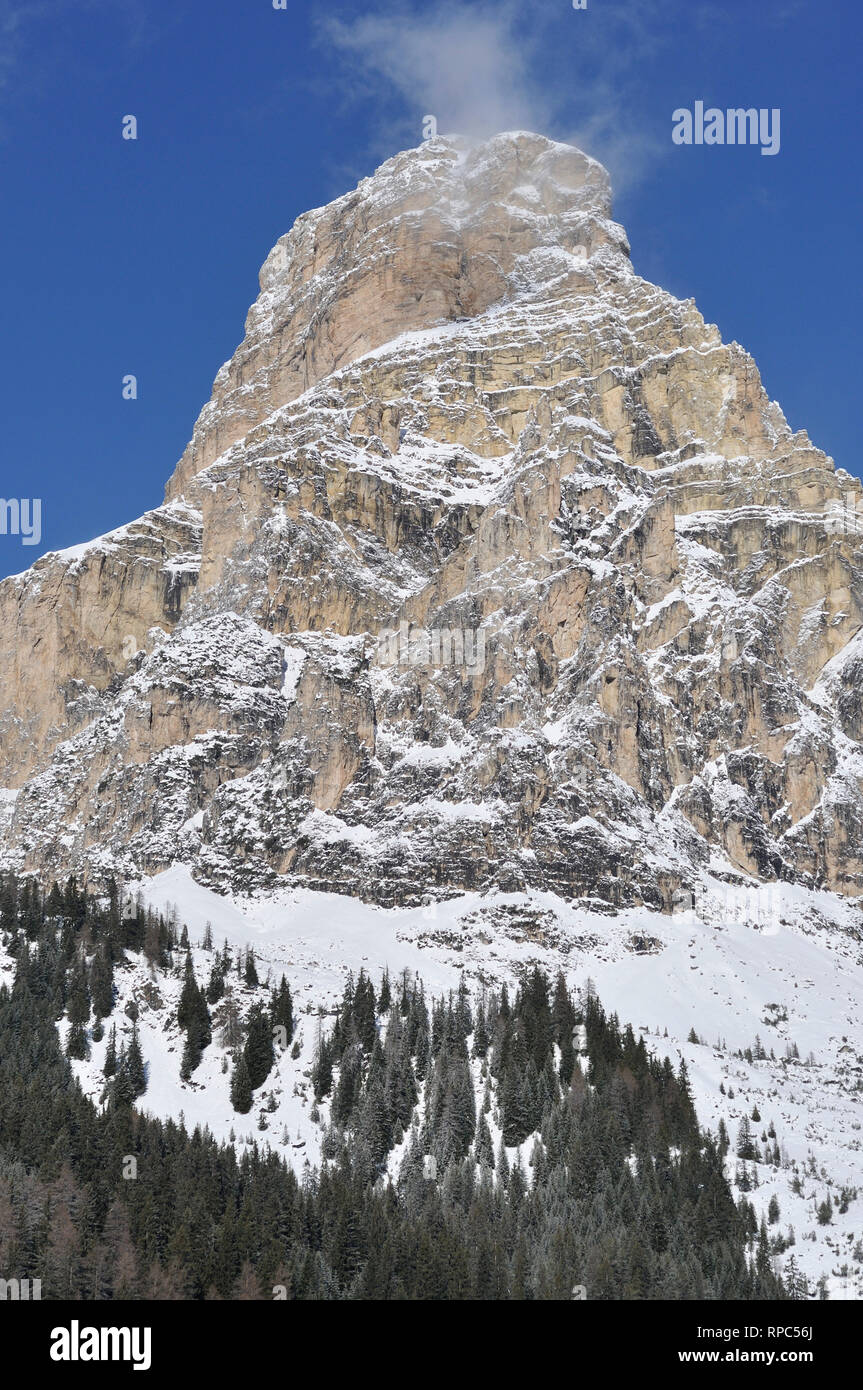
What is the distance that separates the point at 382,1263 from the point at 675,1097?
5689 cm

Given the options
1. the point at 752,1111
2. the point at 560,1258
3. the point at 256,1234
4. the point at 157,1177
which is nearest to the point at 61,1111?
the point at 157,1177

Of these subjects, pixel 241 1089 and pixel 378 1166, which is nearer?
pixel 378 1166

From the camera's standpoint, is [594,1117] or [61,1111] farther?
[594,1117]

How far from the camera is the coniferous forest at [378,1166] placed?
116 m

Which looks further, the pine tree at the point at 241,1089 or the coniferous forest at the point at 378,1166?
the pine tree at the point at 241,1089

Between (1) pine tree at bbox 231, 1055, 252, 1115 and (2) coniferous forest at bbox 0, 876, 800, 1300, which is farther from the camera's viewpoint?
(1) pine tree at bbox 231, 1055, 252, 1115

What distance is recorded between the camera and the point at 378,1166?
155875 millimetres

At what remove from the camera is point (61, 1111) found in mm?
139625

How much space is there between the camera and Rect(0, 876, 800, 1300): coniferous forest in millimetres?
116312

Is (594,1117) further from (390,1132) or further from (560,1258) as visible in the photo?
(560,1258)

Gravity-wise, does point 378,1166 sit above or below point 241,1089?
below
